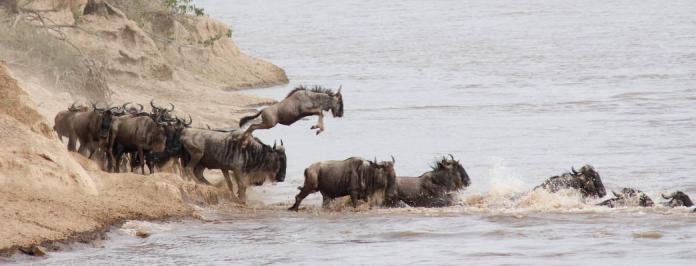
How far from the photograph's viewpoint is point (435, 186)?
19.9 m

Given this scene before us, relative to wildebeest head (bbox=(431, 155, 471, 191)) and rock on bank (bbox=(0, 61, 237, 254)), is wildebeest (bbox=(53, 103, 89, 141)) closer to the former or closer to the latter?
rock on bank (bbox=(0, 61, 237, 254))

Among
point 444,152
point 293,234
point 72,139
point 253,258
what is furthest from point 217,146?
point 444,152

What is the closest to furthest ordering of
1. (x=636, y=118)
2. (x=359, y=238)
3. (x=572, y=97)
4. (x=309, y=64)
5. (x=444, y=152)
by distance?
(x=359, y=238) < (x=444, y=152) < (x=636, y=118) < (x=572, y=97) < (x=309, y=64)

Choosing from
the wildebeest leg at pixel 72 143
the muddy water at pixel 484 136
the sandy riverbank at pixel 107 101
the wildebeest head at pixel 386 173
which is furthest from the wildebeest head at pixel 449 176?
the wildebeest leg at pixel 72 143

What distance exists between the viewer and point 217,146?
66.1 ft

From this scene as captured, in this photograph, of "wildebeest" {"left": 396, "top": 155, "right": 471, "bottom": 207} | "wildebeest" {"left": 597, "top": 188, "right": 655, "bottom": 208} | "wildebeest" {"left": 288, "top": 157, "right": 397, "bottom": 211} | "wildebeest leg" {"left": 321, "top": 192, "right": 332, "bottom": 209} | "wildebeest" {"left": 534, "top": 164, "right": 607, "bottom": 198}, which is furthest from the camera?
"wildebeest" {"left": 534, "top": 164, "right": 607, "bottom": 198}

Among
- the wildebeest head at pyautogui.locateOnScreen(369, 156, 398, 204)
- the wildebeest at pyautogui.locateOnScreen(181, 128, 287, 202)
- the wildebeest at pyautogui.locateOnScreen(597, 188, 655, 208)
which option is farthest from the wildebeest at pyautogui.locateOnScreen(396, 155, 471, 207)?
the wildebeest at pyautogui.locateOnScreen(597, 188, 655, 208)

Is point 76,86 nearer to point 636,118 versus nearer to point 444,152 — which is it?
point 444,152

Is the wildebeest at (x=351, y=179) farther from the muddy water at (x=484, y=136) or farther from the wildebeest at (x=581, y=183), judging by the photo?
the wildebeest at (x=581, y=183)

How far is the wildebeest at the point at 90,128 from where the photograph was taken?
20.2 meters

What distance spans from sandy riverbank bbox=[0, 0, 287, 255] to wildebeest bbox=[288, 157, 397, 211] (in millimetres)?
1233

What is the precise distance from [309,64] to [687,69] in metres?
13.5

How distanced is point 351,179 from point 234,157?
181 centimetres

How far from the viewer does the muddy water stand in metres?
15.7
